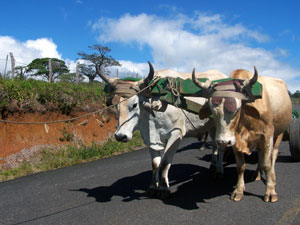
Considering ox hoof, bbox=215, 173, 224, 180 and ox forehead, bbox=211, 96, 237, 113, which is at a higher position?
ox forehead, bbox=211, 96, 237, 113

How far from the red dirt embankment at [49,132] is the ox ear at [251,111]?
6.47m

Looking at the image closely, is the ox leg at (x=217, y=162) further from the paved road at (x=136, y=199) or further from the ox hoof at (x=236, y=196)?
the ox hoof at (x=236, y=196)

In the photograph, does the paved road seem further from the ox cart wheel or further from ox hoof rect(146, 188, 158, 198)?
the ox cart wheel

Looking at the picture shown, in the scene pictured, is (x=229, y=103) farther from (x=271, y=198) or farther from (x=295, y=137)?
(x=295, y=137)

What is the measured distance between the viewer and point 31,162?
24.0 feet

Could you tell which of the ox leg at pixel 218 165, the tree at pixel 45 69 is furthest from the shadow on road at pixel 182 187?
the tree at pixel 45 69

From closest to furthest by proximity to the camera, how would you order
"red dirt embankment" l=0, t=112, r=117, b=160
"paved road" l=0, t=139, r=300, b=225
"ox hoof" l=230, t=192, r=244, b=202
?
"paved road" l=0, t=139, r=300, b=225
"ox hoof" l=230, t=192, r=244, b=202
"red dirt embankment" l=0, t=112, r=117, b=160

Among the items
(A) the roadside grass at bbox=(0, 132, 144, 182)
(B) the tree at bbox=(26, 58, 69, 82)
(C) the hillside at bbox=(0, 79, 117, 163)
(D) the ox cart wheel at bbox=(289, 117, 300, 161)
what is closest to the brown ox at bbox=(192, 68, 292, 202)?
(D) the ox cart wheel at bbox=(289, 117, 300, 161)

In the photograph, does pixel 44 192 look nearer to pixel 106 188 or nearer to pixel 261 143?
pixel 106 188

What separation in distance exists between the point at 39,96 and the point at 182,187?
6.25m

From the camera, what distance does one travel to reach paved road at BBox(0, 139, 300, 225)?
3779mm

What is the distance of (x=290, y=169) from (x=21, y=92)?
797cm

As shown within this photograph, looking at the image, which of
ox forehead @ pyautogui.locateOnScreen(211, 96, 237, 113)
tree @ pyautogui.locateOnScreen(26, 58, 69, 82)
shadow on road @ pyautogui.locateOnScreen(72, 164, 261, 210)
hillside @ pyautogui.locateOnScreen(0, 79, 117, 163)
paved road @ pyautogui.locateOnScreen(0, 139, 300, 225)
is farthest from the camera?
tree @ pyautogui.locateOnScreen(26, 58, 69, 82)

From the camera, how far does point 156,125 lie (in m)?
4.90
